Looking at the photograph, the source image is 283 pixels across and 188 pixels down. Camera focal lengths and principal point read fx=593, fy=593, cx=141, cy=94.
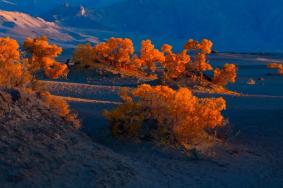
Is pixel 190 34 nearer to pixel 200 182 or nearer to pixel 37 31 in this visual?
pixel 37 31

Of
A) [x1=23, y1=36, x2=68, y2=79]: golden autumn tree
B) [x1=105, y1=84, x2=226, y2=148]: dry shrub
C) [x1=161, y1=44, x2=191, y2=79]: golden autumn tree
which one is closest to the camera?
[x1=105, y1=84, x2=226, y2=148]: dry shrub

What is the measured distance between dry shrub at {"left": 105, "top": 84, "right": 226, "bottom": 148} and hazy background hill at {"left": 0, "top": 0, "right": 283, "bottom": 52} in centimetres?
13412

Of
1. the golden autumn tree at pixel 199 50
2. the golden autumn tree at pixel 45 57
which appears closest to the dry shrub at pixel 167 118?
the golden autumn tree at pixel 45 57

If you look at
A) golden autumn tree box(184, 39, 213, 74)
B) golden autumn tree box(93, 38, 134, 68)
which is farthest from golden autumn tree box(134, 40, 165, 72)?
golden autumn tree box(184, 39, 213, 74)

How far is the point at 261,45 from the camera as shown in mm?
156000

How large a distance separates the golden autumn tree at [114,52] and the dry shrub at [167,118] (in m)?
20.9

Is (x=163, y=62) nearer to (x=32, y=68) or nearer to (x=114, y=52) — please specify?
(x=114, y=52)

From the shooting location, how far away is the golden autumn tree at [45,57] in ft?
109

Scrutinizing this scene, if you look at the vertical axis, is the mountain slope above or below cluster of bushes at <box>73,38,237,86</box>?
above

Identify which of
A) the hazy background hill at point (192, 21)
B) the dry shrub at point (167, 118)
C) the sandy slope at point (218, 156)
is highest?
the hazy background hill at point (192, 21)

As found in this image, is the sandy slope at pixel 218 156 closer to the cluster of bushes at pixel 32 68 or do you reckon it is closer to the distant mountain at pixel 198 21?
the cluster of bushes at pixel 32 68

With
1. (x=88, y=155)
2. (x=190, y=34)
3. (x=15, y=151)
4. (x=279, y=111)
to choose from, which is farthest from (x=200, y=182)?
(x=190, y=34)

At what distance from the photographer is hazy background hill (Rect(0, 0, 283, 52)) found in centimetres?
16150

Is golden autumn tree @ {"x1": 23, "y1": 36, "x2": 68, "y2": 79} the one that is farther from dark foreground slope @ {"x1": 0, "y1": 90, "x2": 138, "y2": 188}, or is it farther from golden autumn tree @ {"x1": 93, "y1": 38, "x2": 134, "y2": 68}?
dark foreground slope @ {"x1": 0, "y1": 90, "x2": 138, "y2": 188}
